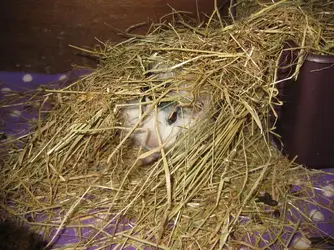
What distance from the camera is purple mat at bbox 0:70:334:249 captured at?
115 centimetres

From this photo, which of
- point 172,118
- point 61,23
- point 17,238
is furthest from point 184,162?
point 61,23

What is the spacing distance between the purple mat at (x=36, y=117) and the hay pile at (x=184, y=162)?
0.03m

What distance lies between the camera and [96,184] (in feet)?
4.15

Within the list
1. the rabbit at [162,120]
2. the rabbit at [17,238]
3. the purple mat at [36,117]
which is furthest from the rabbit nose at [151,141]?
the rabbit at [17,238]

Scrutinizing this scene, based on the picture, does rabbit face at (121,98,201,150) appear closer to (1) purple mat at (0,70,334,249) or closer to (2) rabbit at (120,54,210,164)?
(2) rabbit at (120,54,210,164)

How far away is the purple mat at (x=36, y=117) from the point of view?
3.76ft

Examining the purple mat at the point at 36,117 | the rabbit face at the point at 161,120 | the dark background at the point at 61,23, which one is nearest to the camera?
the purple mat at the point at 36,117

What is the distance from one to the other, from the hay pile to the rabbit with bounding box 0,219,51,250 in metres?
0.05

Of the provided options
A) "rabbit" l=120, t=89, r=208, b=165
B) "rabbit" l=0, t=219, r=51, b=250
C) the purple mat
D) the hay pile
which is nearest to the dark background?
the purple mat

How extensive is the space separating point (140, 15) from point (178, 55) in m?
0.55

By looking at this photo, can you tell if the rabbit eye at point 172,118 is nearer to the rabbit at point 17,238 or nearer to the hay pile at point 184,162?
the hay pile at point 184,162

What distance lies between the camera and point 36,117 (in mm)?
1640

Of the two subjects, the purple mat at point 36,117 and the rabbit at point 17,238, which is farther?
the purple mat at point 36,117

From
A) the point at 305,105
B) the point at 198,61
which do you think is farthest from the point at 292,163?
the point at 198,61
